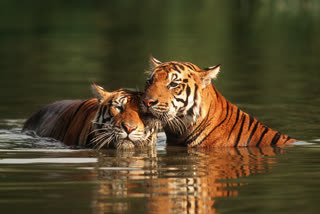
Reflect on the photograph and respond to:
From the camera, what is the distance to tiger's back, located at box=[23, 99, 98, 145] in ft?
32.3

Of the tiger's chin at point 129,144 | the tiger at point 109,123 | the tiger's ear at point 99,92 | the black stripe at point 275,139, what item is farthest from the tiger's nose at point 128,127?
the black stripe at point 275,139

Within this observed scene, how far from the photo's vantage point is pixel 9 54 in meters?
25.3

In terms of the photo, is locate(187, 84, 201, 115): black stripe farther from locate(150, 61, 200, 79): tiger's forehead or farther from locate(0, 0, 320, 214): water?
locate(0, 0, 320, 214): water

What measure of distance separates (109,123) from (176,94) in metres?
0.76

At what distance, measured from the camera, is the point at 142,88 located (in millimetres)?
17125

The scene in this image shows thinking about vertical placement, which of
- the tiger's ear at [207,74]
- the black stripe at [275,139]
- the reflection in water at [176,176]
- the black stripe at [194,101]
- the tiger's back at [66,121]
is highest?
the tiger's ear at [207,74]

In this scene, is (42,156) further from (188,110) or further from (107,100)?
(188,110)

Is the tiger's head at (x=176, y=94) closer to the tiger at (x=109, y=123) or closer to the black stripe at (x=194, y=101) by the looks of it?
the black stripe at (x=194, y=101)

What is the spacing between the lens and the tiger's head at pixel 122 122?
894cm

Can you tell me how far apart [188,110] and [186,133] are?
377mm

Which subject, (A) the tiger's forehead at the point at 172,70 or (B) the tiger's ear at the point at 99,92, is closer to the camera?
(A) the tiger's forehead at the point at 172,70

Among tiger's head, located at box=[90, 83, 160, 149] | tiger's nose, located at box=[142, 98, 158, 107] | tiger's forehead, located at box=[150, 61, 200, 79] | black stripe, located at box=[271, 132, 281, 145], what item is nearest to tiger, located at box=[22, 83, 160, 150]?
tiger's head, located at box=[90, 83, 160, 149]

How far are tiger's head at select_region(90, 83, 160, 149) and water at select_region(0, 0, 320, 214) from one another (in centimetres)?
17

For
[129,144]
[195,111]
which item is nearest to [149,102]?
[129,144]
